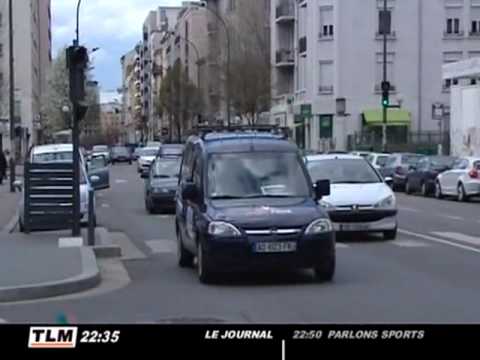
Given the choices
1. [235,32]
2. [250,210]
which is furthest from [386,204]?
[235,32]

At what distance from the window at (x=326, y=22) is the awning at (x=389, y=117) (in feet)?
17.6

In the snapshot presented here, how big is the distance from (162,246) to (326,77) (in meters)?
52.3

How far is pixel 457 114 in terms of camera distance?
5934 cm

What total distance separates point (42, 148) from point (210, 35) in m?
79.7

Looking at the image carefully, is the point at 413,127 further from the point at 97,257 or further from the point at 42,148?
the point at 97,257

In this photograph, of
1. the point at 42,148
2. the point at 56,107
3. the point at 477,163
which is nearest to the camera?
the point at 42,148

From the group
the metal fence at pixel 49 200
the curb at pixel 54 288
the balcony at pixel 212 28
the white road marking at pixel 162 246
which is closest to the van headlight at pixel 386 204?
the white road marking at pixel 162 246

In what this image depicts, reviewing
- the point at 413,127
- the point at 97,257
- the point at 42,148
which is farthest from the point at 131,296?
the point at 413,127

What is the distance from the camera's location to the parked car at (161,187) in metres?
32.0

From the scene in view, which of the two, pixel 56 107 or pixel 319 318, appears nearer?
pixel 319 318

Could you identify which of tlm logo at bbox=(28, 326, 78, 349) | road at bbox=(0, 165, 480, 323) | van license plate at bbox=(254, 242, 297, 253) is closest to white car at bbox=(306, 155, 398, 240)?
road at bbox=(0, 165, 480, 323)

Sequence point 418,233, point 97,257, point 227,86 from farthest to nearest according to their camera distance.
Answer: point 227,86, point 418,233, point 97,257

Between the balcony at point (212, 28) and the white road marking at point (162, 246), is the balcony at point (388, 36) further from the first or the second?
the white road marking at point (162, 246)

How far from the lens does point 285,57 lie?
267 feet
